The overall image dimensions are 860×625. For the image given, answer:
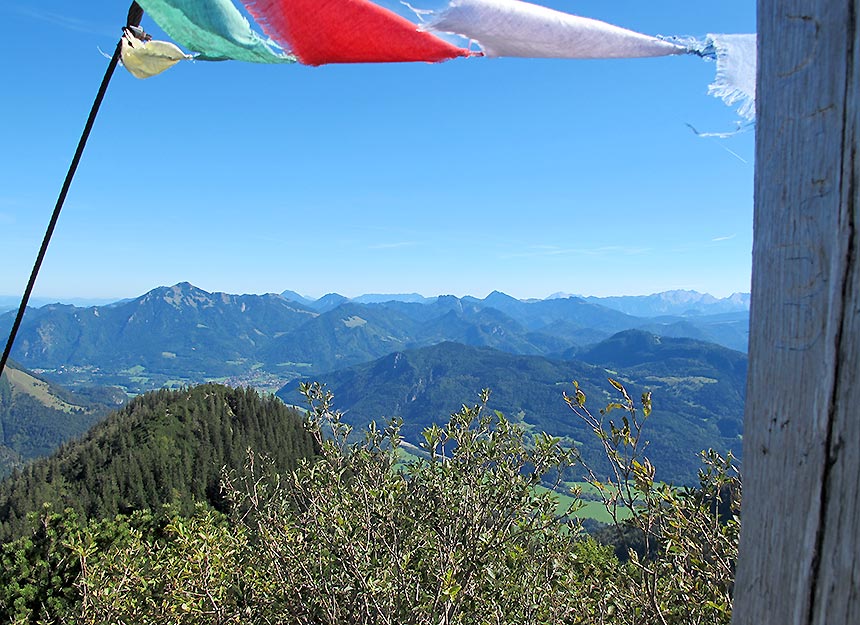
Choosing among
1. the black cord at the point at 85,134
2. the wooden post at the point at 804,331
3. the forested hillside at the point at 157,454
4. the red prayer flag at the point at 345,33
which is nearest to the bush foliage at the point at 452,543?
the red prayer flag at the point at 345,33

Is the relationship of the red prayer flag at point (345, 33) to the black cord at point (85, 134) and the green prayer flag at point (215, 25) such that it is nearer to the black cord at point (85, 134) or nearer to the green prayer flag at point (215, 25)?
the green prayer flag at point (215, 25)

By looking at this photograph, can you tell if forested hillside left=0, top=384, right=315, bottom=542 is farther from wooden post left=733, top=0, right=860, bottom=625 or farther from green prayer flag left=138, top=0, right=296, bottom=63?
wooden post left=733, top=0, right=860, bottom=625

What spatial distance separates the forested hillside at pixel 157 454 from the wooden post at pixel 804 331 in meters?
55.5

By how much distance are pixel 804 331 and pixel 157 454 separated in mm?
71529

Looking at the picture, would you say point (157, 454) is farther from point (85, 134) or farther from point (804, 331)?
point (804, 331)

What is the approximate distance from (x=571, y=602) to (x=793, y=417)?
3.99m

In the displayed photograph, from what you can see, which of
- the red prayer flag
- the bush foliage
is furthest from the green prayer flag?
the bush foliage

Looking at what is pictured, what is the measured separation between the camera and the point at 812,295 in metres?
0.84

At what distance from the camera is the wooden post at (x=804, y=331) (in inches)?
31.0

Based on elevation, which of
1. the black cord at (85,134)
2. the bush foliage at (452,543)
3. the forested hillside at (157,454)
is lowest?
the forested hillside at (157,454)

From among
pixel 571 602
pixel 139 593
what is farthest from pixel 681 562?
pixel 139 593

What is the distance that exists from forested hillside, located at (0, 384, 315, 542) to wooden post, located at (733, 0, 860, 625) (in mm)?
55547

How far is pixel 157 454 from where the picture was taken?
63.4 meters

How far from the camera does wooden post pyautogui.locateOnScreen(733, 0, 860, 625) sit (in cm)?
79
